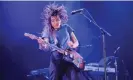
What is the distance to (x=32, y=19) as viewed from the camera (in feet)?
9.22

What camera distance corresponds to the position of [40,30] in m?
2.78

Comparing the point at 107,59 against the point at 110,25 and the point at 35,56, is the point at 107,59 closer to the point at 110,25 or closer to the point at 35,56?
→ the point at 110,25

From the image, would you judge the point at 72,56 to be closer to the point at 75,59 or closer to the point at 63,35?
the point at 75,59

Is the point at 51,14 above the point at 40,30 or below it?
above

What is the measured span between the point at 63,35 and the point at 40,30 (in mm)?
184

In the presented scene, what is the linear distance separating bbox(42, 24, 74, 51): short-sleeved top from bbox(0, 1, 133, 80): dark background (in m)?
0.05

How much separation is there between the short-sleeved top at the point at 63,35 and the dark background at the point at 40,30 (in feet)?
0.17

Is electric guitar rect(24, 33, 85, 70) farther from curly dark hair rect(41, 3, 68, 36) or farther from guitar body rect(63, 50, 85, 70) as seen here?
curly dark hair rect(41, 3, 68, 36)

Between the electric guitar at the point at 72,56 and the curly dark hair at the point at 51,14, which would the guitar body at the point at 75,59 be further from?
the curly dark hair at the point at 51,14

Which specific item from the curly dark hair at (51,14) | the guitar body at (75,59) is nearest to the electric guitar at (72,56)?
the guitar body at (75,59)

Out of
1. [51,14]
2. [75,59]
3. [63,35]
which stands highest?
[51,14]

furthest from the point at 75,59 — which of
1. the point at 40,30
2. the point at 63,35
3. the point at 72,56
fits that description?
the point at 40,30

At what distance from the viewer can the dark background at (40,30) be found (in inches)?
109

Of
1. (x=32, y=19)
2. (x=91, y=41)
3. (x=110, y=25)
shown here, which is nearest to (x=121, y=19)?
(x=110, y=25)
